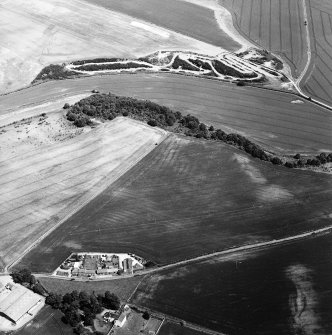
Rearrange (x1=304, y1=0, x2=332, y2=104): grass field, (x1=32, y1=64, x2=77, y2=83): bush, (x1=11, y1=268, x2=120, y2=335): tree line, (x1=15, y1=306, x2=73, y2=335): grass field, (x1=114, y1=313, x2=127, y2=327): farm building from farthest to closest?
(x1=32, y1=64, x2=77, y2=83): bush → (x1=304, y1=0, x2=332, y2=104): grass field → (x1=114, y1=313, x2=127, y2=327): farm building → (x1=11, y1=268, x2=120, y2=335): tree line → (x1=15, y1=306, x2=73, y2=335): grass field

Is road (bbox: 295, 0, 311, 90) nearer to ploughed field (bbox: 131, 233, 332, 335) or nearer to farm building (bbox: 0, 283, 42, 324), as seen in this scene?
ploughed field (bbox: 131, 233, 332, 335)

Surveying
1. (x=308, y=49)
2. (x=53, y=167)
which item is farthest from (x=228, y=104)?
(x=53, y=167)

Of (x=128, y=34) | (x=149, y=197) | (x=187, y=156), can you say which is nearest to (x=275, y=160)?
(x=187, y=156)

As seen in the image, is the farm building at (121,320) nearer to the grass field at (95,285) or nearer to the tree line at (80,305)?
the tree line at (80,305)

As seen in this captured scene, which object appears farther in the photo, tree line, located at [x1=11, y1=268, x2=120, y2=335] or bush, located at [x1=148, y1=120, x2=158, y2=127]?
bush, located at [x1=148, y1=120, x2=158, y2=127]

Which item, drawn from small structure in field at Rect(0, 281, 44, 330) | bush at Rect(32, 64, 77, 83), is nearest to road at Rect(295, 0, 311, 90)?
bush at Rect(32, 64, 77, 83)

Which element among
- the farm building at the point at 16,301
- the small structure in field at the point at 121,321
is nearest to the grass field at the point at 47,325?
the farm building at the point at 16,301
